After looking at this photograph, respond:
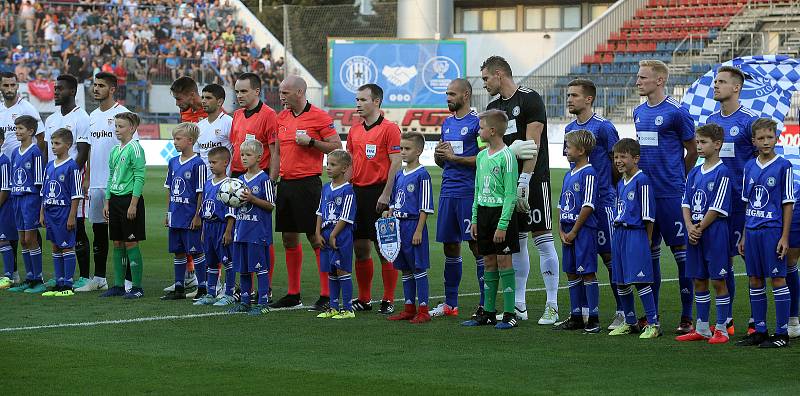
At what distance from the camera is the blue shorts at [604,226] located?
9578 millimetres

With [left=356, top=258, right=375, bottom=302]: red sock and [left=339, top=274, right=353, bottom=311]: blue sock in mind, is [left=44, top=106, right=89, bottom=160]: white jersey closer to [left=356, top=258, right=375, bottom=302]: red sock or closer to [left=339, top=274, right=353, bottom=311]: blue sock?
[left=356, top=258, right=375, bottom=302]: red sock

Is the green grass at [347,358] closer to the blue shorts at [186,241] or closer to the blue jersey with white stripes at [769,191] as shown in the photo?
the blue shorts at [186,241]

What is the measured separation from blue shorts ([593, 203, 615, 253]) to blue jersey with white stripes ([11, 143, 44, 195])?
18.8 ft

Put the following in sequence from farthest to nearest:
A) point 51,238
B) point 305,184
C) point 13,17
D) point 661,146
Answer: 1. point 13,17
2. point 51,238
3. point 305,184
4. point 661,146

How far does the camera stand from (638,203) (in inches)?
359

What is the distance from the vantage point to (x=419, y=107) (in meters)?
41.0

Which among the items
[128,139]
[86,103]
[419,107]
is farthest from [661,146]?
[419,107]

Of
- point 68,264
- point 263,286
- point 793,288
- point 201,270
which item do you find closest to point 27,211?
point 68,264

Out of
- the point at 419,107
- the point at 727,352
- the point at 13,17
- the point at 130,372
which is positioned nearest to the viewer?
the point at 130,372

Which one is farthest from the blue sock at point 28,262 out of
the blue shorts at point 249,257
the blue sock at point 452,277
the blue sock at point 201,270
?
the blue sock at point 452,277

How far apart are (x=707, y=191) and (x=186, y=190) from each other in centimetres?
494

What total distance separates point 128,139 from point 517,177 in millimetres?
4135

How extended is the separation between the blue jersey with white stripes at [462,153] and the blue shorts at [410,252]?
0.40 m

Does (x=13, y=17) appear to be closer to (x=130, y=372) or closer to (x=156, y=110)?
(x=156, y=110)
